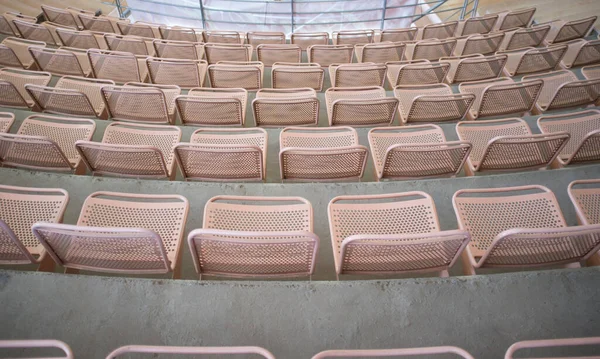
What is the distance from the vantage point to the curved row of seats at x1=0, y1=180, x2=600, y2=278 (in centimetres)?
164

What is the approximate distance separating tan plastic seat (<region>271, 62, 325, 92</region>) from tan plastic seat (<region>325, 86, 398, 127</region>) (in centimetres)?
45

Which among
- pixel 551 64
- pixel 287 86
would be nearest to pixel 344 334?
pixel 287 86

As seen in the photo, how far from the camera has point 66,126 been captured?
2975mm

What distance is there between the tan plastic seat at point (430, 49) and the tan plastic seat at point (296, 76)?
6.87 feet

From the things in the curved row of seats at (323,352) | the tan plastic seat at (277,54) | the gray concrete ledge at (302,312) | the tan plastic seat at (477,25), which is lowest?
the curved row of seats at (323,352)

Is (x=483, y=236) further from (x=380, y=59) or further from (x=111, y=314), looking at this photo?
(x=380, y=59)

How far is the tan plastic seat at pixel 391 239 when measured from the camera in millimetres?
1637

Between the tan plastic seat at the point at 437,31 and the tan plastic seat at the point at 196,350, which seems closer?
the tan plastic seat at the point at 196,350

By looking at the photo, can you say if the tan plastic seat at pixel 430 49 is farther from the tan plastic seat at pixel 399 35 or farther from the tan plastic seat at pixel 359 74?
the tan plastic seat at pixel 359 74

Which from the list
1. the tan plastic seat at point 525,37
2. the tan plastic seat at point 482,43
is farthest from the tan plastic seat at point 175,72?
the tan plastic seat at point 525,37

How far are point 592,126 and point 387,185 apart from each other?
2.10 metres

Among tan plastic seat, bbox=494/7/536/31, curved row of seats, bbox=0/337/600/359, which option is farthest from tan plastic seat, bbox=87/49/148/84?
tan plastic seat, bbox=494/7/536/31

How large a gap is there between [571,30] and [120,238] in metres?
7.34

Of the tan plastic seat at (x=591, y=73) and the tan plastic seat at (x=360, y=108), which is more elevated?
the tan plastic seat at (x=591, y=73)
